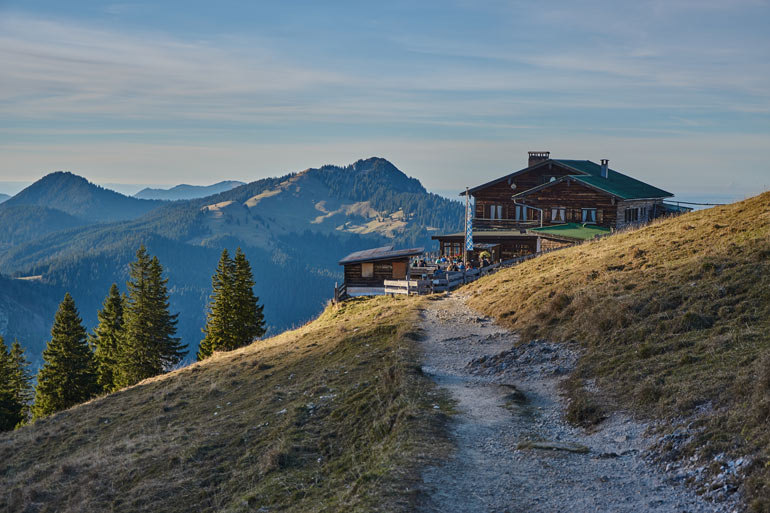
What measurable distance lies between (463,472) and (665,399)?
4552 mm

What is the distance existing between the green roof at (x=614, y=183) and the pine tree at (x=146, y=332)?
38.3 meters

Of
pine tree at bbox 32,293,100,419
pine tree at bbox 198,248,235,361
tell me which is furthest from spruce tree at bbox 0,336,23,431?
pine tree at bbox 198,248,235,361

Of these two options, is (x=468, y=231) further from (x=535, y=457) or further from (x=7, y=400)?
(x=7, y=400)

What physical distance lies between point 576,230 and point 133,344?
3914 cm

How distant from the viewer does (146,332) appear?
5581cm

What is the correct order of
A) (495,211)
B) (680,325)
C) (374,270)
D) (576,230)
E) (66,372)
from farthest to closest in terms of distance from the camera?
(495,211)
(66,372)
(576,230)
(374,270)
(680,325)

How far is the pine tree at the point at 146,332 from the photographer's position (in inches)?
2179

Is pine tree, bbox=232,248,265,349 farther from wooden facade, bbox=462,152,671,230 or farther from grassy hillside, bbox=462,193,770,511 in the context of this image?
grassy hillside, bbox=462,193,770,511

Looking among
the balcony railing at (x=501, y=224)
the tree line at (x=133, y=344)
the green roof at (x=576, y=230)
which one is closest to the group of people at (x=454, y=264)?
the green roof at (x=576, y=230)

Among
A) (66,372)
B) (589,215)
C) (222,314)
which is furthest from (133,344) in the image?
(589,215)

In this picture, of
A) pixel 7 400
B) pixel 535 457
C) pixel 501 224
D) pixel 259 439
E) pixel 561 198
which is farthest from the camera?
pixel 501 224

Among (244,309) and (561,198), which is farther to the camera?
(244,309)

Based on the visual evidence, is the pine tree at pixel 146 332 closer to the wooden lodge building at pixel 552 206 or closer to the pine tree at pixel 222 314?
the pine tree at pixel 222 314

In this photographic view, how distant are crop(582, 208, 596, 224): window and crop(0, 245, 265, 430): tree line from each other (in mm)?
28974
